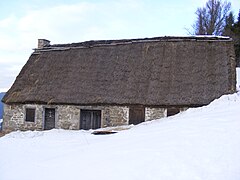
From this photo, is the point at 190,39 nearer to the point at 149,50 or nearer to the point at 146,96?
the point at 149,50

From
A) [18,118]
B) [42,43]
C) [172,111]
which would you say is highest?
[42,43]

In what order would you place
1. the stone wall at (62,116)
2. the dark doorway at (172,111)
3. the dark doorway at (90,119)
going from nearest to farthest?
the dark doorway at (172,111) → the stone wall at (62,116) → the dark doorway at (90,119)

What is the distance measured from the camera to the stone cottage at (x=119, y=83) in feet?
40.4

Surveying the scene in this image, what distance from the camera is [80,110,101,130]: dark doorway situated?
13555 millimetres

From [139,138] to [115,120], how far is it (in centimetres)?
696

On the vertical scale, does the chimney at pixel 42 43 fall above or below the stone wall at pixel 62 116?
above

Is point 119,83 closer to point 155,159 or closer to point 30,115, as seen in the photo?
point 30,115

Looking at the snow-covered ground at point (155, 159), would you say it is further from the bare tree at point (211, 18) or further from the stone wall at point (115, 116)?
the bare tree at point (211, 18)

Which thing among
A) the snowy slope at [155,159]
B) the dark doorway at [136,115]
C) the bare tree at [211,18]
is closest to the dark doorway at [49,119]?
the dark doorway at [136,115]

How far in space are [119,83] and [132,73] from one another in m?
0.85

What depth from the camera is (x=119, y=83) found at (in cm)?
1348

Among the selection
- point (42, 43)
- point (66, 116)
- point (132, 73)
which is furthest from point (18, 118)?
point (132, 73)

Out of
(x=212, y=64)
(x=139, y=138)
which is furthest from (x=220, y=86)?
(x=139, y=138)

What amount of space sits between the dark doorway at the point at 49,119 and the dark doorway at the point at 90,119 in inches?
61.1
